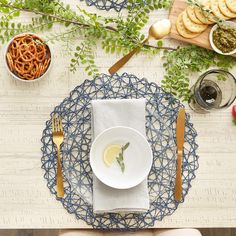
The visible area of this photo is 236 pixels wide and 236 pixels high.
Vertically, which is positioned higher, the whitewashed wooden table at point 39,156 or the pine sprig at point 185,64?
the pine sprig at point 185,64

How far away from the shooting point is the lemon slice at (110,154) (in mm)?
1313

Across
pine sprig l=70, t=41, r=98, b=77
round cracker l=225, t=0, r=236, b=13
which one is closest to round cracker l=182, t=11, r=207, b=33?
round cracker l=225, t=0, r=236, b=13

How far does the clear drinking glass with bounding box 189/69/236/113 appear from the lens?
52.5 inches

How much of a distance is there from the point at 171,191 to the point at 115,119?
0.29m

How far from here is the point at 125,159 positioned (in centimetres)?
132

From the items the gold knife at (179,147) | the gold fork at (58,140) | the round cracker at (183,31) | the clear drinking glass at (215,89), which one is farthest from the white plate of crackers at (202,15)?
the gold fork at (58,140)

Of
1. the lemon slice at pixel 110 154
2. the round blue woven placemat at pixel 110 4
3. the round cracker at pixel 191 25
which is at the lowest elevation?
the lemon slice at pixel 110 154

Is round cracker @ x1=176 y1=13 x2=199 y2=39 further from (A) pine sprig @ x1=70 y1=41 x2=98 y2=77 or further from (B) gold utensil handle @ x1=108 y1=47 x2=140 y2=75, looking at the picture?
(A) pine sprig @ x1=70 y1=41 x2=98 y2=77

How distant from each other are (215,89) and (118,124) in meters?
0.33

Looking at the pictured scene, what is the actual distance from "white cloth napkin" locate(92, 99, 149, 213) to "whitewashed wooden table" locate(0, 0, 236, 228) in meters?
0.11

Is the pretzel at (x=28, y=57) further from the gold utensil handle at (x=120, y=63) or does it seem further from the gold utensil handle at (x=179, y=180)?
the gold utensil handle at (x=179, y=180)

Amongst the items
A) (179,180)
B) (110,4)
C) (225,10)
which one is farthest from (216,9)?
(179,180)

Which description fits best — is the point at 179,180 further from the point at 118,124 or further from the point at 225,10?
the point at 225,10

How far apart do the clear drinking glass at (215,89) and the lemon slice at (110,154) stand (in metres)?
0.30
